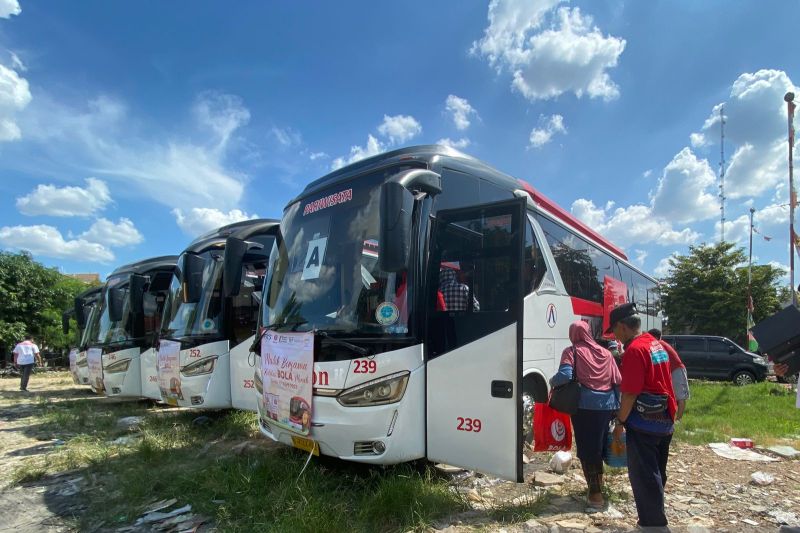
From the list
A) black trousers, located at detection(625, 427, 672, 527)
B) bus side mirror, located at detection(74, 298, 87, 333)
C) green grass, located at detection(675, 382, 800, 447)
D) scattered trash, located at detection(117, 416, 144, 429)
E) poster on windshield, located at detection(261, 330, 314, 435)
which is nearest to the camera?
black trousers, located at detection(625, 427, 672, 527)

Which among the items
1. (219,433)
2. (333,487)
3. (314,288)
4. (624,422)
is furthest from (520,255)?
(219,433)

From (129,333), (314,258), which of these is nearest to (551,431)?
(314,258)

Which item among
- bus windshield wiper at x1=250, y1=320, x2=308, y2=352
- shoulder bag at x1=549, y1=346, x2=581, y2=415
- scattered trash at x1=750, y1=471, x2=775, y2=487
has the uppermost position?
bus windshield wiper at x1=250, y1=320, x2=308, y2=352

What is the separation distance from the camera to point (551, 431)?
4.67 meters

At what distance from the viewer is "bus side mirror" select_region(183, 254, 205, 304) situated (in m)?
7.24

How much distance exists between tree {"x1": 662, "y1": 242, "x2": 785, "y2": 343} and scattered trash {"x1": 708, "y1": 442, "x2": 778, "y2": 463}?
26089 millimetres

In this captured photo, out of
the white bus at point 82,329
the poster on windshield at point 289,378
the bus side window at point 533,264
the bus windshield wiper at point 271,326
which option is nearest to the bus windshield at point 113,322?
the white bus at point 82,329

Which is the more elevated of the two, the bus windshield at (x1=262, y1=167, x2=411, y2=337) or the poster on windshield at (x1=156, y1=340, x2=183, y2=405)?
the bus windshield at (x1=262, y1=167, x2=411, y2=337)

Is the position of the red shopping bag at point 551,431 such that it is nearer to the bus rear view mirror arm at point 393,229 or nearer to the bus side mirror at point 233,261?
the bus rear view mirror arm at point 393,229

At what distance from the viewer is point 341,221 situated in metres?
4.70

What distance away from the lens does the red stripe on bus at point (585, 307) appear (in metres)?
6.73

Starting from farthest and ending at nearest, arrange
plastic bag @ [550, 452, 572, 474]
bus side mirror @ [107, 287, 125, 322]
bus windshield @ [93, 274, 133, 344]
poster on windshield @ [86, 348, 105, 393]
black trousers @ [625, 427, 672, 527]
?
bus side mirror @ [107, 287, 125, 322], poster on windshield @ [86, 348, 105, 393], bus windshield @ [93, 274, 133, 344], plastic bag @ [550, 452, 572, 474], black trousers @ [625, 427, 672, 527]

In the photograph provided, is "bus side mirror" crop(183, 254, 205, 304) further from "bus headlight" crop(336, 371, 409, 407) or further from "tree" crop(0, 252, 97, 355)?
"tree" crop(0, 252, 97, 355)

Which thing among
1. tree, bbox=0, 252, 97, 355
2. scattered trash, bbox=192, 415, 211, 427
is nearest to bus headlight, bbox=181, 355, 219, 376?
scattered trash, bbox=192, 415, 211, 427
